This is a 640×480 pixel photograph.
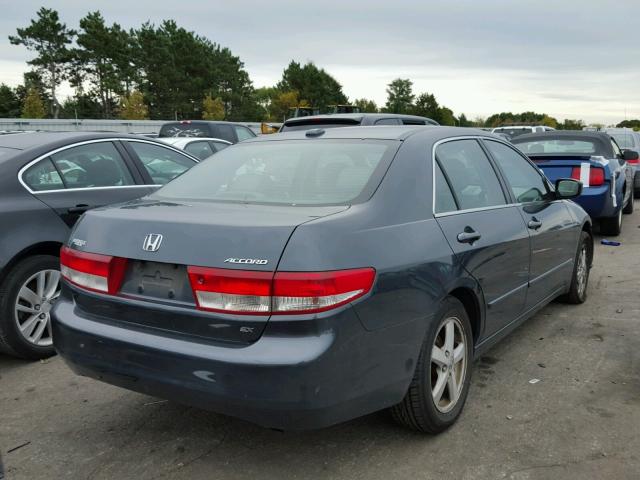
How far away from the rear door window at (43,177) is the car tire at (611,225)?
303 inches

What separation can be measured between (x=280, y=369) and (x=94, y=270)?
1122 mm

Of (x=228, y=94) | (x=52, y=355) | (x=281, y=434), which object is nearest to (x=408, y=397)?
(x=281, y=434)

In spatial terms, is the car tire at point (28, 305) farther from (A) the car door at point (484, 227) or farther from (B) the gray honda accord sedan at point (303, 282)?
(A) the car door at point (484, 227)

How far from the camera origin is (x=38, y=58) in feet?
204

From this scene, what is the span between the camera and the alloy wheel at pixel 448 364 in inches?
127

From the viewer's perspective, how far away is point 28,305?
452cm

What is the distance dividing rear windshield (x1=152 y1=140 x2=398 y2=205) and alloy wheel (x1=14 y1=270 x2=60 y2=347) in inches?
58.0

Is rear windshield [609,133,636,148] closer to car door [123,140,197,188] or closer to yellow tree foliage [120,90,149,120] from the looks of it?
car door [123,140,197,188]

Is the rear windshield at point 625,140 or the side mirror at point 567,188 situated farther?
the rear windshield at point 625,140

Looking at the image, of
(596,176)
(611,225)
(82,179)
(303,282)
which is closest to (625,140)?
(611,225)

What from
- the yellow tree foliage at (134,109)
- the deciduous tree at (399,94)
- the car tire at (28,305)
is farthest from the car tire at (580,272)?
the deciduous tree at (399,94)

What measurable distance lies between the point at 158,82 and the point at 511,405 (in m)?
65.7

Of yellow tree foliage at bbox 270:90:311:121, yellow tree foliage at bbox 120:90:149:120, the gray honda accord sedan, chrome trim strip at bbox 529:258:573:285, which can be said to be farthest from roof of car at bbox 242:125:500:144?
yellow tree foliage at bbox 270:90:311:121

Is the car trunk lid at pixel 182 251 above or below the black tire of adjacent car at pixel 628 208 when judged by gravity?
above
